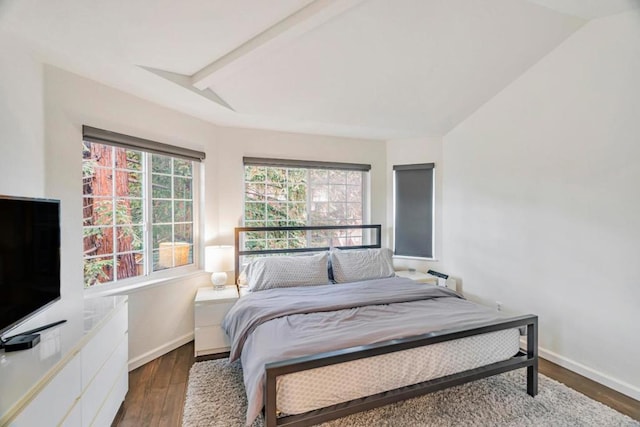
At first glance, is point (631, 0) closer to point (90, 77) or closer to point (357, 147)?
point (357, 147)

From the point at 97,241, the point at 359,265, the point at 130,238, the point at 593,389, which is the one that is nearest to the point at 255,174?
the point at 130,238

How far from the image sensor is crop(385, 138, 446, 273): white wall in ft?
12.9

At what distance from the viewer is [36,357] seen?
1251mm

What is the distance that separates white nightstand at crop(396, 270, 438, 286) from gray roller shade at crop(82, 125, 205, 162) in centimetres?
276

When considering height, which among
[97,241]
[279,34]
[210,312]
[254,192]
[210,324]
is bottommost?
[210,324]

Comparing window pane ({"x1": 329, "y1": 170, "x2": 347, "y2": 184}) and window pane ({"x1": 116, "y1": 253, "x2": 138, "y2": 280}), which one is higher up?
window pane ({"x1": 329, "y1": 170, "x2": 347, "y2": 184})

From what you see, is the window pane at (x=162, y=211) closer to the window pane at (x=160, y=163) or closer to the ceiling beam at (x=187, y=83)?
the window pane at (x=160, y=163)

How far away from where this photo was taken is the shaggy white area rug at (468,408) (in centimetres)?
194

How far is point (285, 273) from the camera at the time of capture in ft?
10.2

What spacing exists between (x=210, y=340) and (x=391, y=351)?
1840mm

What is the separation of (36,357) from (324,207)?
3168 millimetres

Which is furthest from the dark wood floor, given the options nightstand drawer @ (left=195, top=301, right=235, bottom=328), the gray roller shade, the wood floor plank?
the gray roller shade

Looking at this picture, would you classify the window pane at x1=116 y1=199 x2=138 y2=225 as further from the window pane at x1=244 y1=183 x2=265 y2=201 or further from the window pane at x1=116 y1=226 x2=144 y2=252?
the window pane at x1=244 y1=183 x2=265 y2=201

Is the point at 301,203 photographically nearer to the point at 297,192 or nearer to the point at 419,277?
the point at 297,192
